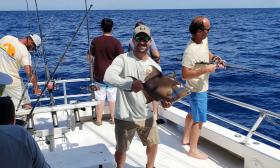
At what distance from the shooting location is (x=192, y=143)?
14.7ft

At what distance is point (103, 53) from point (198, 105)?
1.81 m

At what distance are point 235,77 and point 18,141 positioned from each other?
12049 mm

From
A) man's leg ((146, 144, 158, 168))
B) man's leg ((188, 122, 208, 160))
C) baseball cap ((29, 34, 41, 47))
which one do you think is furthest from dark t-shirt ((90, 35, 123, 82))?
man's leg ((146, 144, 158, 168))

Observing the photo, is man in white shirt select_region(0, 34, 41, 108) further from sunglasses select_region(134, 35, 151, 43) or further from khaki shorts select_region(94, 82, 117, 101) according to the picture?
sunglasses select_region(134, 35, 151, 43)

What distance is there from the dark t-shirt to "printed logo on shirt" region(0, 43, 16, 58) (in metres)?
1.28

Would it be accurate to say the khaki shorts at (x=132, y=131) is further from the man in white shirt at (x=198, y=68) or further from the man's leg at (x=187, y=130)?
the man's leg at (x=187, y=130)

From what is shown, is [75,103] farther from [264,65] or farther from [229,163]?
[264,65]

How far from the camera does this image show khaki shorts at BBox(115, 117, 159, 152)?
3566 millimetres

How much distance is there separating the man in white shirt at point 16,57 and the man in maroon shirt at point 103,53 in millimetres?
945

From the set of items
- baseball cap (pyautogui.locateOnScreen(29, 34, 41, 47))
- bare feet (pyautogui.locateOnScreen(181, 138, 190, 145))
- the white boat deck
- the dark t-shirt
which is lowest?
the white boat deck

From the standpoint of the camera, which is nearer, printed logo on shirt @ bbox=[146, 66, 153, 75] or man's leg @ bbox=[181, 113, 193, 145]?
printed logo on shirt @ bbox=[146, 66, 153, 75]

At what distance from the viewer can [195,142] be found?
14.7ft

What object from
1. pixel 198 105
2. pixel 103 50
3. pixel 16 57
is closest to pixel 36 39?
pixel 16 57

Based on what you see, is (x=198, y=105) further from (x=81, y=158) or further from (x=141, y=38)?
(x=81, y=158)
